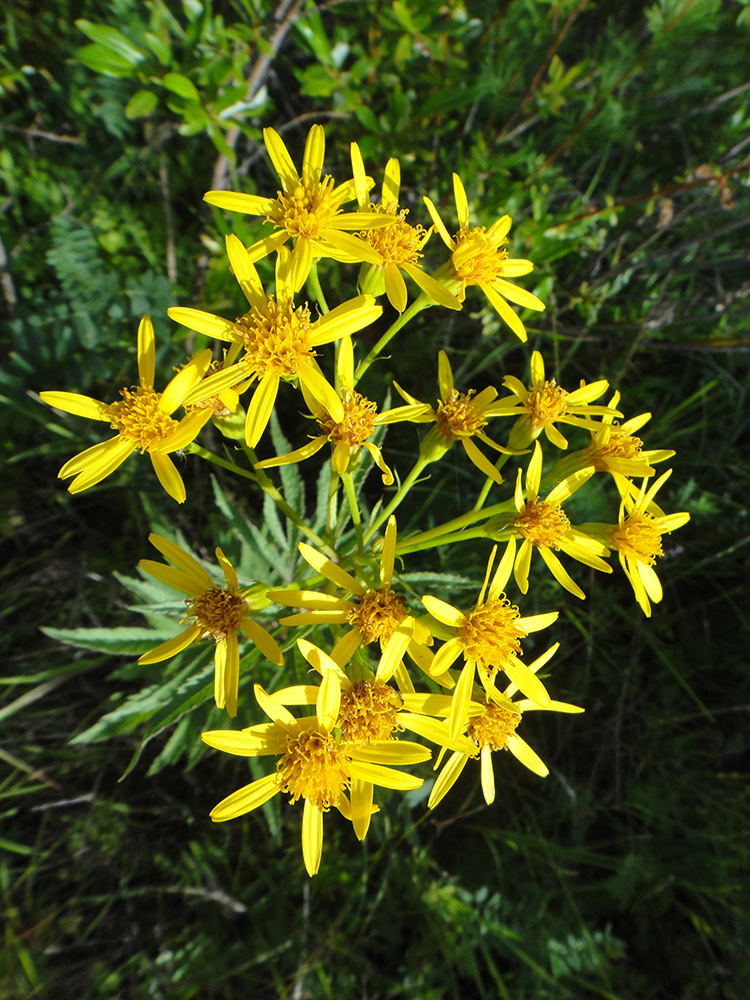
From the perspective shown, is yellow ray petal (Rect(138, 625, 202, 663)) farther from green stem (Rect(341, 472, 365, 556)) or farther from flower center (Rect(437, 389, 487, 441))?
flower center (Rect(437, 389, 487, 441))

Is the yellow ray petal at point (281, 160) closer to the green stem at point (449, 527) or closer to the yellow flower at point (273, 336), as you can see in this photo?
the yellow flower at point (273, 336)

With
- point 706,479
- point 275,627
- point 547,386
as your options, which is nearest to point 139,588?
point 275,627

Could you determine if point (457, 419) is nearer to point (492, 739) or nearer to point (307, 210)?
point (307, 210)

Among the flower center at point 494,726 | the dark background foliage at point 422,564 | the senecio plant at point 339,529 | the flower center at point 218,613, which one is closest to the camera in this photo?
the senecio plant at point 339,529

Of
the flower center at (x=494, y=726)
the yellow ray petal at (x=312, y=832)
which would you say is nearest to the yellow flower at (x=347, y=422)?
the flower center at (x=494, y=726)

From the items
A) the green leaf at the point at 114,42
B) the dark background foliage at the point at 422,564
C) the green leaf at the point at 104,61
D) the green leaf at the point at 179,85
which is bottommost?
the dark background foliage at the point at 422,564

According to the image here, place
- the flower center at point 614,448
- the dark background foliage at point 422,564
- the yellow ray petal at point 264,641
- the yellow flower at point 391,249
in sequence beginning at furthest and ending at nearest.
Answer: the dark background foliage at point 422,564, the flower center at point 614,448, the yellow flower at point 391,249, the yellow ray petal at point 264,641
